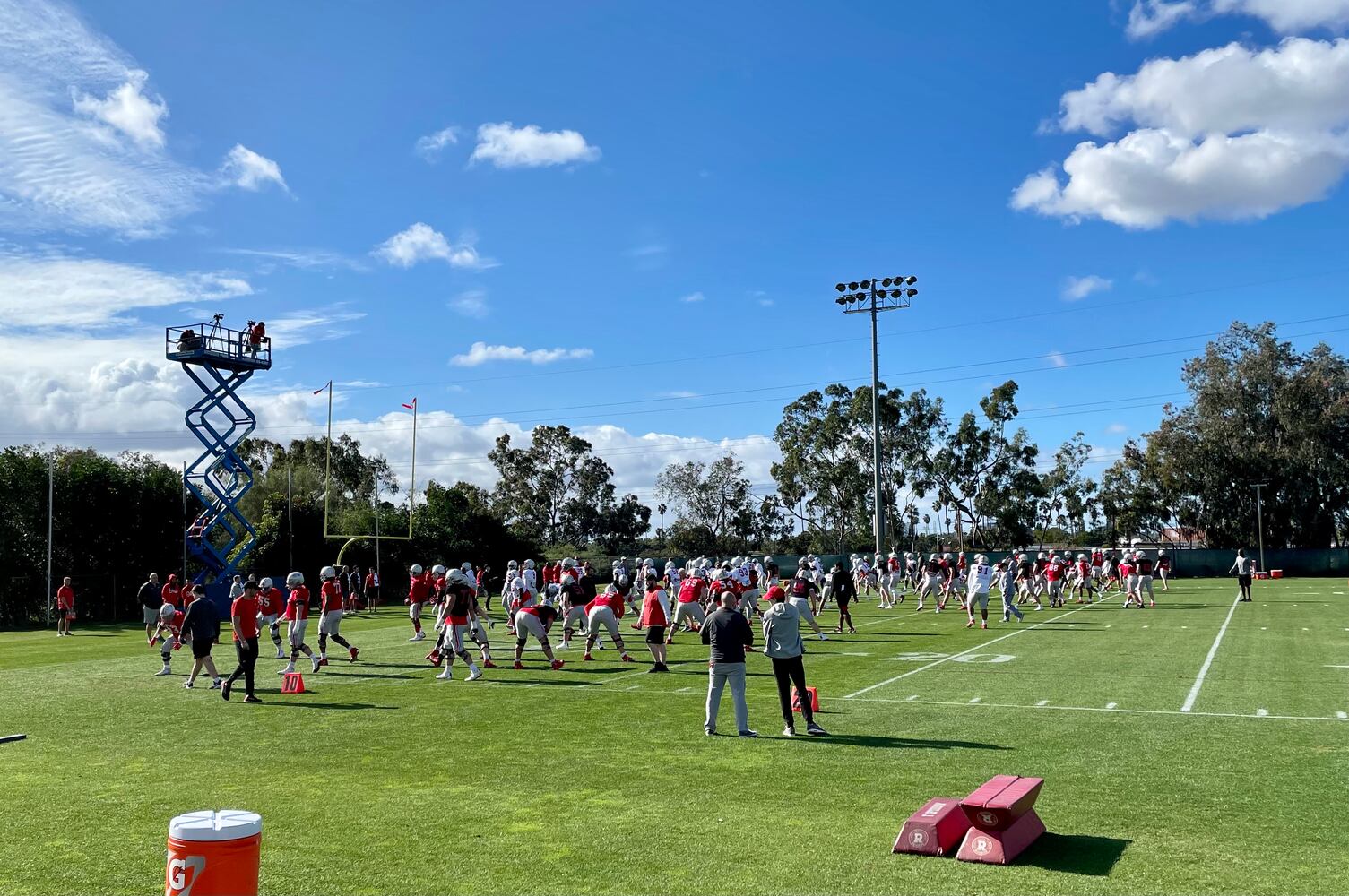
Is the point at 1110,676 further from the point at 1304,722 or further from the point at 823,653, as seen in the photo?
the point at 823,653

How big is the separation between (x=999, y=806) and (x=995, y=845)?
276mm

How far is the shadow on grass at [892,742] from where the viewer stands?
11.6 m

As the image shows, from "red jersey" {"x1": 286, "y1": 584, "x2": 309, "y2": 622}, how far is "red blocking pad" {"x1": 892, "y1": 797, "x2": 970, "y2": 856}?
1518 centimetres

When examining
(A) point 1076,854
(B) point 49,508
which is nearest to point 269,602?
(A) point 1076,854

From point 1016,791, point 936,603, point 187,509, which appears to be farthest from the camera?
point 187,509

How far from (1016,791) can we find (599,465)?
85372 mm

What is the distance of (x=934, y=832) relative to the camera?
25.0ft

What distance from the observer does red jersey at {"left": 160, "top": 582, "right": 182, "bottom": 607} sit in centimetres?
2409

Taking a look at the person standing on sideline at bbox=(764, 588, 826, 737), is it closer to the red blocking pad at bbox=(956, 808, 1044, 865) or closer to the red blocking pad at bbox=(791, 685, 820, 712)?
the red blocking pad at bbox=(791, 685, 820, 712)

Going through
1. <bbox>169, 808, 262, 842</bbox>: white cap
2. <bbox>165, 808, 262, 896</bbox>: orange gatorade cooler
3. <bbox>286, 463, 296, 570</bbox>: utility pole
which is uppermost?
<bbox>286, 463, 296, 570</bbox>: utility pole

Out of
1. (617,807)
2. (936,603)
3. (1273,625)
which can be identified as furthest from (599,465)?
(617,807)

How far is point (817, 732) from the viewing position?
12539mm

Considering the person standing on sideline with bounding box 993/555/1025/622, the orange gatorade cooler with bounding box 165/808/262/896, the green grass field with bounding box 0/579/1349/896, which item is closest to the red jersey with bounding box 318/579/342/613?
the green grass field with bounding box 0/579/1349/896

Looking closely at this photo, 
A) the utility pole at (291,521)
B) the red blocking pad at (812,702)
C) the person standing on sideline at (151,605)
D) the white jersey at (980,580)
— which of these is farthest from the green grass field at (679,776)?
the utility pole at (291,521)
